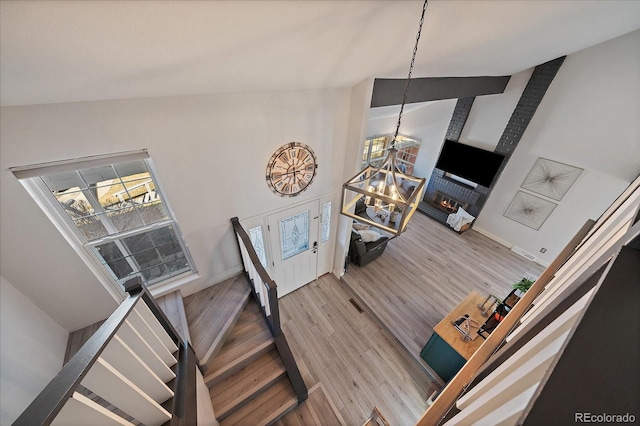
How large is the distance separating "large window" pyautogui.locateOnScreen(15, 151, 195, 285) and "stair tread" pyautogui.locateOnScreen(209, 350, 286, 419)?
138 centimetres

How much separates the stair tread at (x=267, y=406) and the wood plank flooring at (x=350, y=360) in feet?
1.49

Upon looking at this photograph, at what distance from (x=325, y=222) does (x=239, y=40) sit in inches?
107

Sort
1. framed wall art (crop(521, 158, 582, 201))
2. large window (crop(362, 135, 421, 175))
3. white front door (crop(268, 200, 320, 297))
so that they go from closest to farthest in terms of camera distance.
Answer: white front door (crop(268, 200, 320, 297)), framed wall art (crop(521, 158, 582, 201)), large window (crop(362, 135, 421, 175))

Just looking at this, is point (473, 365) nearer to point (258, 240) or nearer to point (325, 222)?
point (258, 240)

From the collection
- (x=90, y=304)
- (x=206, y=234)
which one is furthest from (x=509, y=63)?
(x=90, y=304)

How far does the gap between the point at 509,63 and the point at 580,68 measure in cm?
154

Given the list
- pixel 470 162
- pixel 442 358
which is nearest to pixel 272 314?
pixel 442 358

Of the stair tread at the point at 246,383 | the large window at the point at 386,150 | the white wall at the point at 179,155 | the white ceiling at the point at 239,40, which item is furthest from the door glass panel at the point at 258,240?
the large window at the point at 386,150

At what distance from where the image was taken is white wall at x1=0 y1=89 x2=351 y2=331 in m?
1.55

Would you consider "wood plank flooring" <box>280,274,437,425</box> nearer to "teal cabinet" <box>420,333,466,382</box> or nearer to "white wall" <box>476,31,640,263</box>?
"teal cabinet" <box>420,333,466,382</box>

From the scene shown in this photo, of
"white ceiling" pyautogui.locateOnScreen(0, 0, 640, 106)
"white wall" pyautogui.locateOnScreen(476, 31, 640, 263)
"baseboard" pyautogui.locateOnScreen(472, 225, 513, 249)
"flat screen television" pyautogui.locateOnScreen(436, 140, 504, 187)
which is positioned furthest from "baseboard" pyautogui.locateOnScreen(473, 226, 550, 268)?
"white ceiling" pyautogui.locateOnScreen(0, 0, 640, 106)

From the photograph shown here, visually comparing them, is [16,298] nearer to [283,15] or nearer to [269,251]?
[269,251]

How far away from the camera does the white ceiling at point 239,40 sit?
3.10ft

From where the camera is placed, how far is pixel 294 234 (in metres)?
3.47
